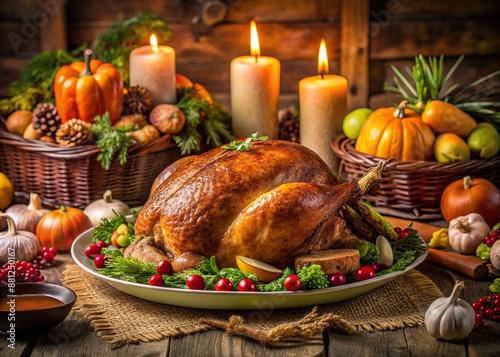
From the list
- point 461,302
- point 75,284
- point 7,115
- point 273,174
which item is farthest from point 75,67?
point 461,302

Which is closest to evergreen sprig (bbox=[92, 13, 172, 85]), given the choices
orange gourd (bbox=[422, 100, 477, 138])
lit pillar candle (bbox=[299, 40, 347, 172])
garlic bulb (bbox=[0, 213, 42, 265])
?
lit pillar candle (bbox=[299, 40, 347, 172])

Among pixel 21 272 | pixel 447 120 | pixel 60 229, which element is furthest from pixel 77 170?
pixel 447 120

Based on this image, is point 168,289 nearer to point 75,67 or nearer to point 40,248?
point 40,248

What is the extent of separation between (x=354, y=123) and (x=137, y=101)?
853mm

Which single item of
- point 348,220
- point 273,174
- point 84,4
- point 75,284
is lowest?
point 75,284

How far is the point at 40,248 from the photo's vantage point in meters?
2.46

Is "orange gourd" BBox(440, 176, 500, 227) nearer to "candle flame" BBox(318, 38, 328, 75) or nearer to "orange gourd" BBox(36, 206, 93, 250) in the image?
"candle flame" BBox(318, 38, 328, 75)

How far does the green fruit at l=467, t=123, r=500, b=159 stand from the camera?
9.08 ft

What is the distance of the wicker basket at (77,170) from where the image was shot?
2.83 metres

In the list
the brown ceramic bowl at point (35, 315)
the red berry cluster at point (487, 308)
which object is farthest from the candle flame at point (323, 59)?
the brown ceramic bowl at point (35, 315)

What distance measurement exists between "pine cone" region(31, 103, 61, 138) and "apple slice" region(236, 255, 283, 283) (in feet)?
4.14

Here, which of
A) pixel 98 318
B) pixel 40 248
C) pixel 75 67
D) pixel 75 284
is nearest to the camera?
pixel 98 318

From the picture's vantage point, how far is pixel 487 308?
196 cm

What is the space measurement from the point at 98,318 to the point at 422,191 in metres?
1.33
